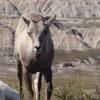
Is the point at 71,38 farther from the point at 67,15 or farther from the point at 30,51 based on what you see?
the point at 30,51

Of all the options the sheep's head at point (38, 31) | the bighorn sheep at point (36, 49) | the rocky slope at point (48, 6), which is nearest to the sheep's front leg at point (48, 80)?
the bighorn sheep at point (36, 49)

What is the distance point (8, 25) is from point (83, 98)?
103 m

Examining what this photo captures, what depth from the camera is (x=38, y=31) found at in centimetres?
1010

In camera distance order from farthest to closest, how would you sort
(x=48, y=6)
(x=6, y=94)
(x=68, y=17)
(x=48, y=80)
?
1. (x=68, y=17)
2. (x=48, y=6)
3. (x=48, y=80)
4. (x=6, y=94)

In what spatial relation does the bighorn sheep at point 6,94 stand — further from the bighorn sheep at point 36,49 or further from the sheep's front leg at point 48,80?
the sheep's front leg at point 48,80

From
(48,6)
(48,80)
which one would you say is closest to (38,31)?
(48,80)

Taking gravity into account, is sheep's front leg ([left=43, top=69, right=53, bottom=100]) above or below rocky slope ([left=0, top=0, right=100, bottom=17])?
above

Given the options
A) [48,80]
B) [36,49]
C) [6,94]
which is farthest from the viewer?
[48,80]

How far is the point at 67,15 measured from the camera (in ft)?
449

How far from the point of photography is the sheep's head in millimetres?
9867

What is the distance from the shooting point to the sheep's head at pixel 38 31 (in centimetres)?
987

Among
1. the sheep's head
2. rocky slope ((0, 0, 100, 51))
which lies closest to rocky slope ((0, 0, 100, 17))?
rocky slope ((0, 0, 100, 51))

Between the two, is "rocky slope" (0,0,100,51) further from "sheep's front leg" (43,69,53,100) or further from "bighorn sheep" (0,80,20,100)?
"bighorn sheep" (0,80,20,100)

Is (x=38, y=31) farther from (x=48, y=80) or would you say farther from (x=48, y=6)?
(x=48, y=6)
